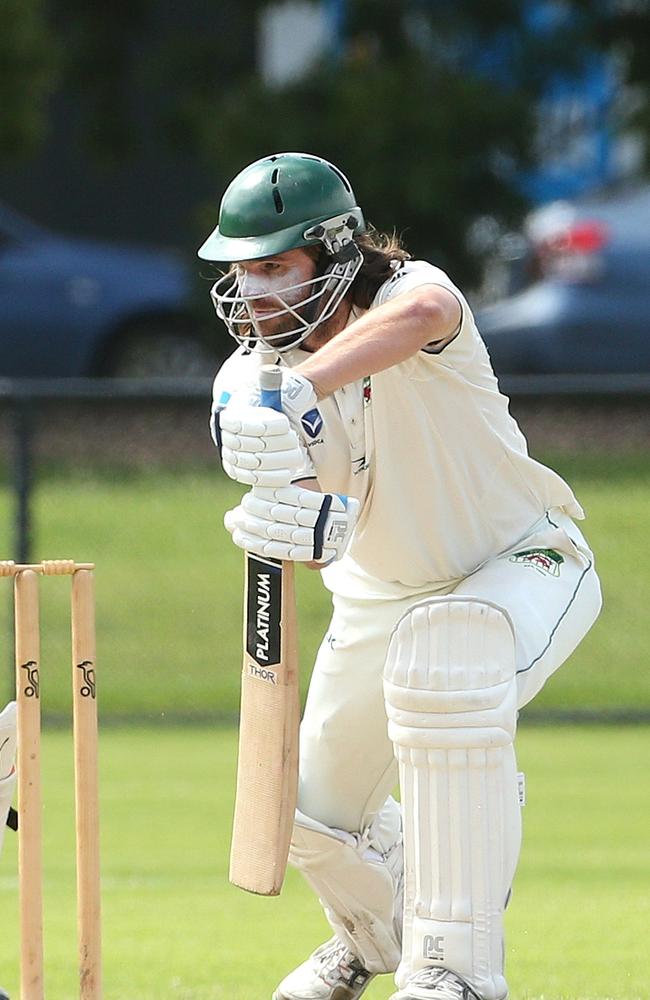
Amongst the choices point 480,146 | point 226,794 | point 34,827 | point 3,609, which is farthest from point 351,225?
point 480,146

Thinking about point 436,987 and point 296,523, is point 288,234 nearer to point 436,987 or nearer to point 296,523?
point 296,523

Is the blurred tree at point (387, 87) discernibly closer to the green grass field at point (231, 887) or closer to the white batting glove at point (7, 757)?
the green grass field at point (231, 887)

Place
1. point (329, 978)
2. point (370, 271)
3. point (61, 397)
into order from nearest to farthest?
point (370, 271)
point (329, 978)
point (61, 397)

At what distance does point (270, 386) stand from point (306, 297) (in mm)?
369

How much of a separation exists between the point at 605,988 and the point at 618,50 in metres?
9.37

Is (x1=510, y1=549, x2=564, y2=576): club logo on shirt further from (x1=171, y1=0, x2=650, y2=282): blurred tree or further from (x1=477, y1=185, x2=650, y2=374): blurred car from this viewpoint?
(x1=171, y1=0, x2=650, y2=282): blurred tree

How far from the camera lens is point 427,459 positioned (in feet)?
12.7

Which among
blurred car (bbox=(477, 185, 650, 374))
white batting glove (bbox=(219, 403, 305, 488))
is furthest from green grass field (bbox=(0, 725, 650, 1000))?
blurred car (bbox=(477, 185, 650, 374))

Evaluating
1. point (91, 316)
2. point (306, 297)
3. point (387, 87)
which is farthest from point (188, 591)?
point (306, 297)

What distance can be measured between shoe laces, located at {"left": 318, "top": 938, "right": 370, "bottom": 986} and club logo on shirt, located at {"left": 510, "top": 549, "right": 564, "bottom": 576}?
34.8 inches

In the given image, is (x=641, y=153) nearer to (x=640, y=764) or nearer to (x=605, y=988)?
(x=640, y=764)

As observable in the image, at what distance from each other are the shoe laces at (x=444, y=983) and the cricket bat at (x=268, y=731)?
0.31 m

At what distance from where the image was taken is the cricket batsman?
3.50 metres

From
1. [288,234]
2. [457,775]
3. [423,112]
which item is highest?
[423,112]
